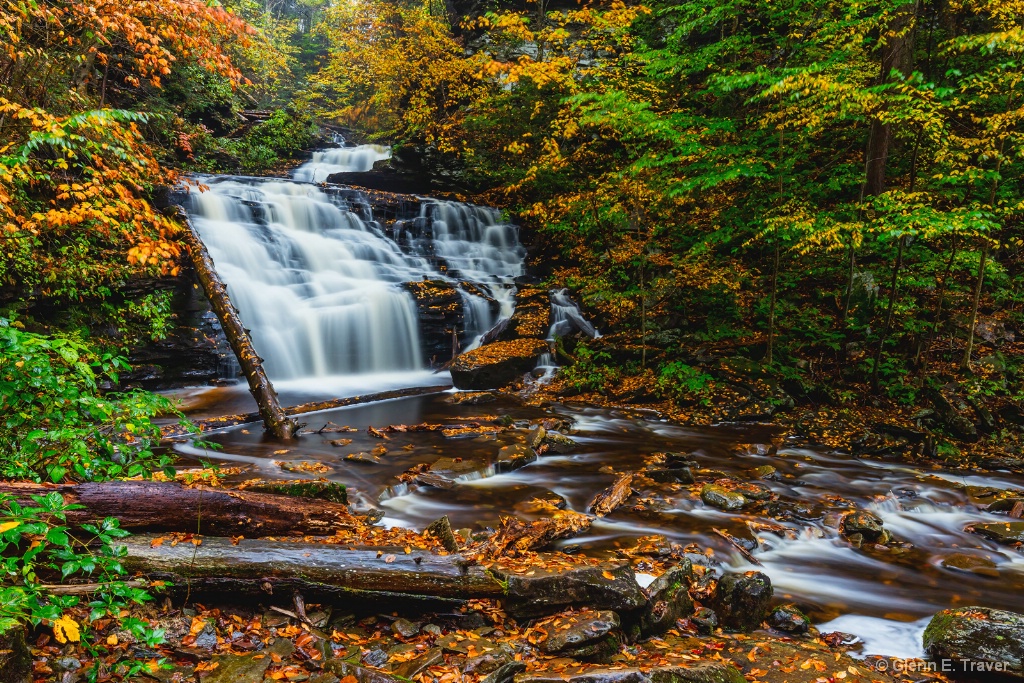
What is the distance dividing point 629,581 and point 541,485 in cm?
282

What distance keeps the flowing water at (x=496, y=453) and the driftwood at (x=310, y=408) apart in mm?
328

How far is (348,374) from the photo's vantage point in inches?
500

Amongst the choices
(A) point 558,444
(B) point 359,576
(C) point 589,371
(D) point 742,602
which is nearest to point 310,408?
(A) point 558,444

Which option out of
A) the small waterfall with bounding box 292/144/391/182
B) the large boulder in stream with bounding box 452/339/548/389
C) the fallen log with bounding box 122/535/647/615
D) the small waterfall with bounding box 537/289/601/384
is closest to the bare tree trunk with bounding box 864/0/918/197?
the small waterfall with bounding box 537/289/601/384

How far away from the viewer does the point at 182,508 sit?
350 centimetres

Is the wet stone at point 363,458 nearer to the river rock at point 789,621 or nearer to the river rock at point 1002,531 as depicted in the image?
the river rock at point 789,621

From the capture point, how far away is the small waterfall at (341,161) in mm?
22031

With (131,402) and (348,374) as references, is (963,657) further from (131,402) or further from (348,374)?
(348,374)

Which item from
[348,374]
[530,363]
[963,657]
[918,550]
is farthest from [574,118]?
[963,657]

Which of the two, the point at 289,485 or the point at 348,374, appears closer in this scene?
the point at 289,485

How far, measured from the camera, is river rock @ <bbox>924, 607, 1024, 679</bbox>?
3.20 meters

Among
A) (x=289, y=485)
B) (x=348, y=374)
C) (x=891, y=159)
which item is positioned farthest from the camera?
(x=348, y=374)

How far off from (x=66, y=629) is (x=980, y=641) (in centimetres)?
518

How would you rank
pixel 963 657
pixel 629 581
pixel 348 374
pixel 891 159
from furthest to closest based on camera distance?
pixel 348 374, pixel 891 159, pixel 629 581, pixel 963 657
